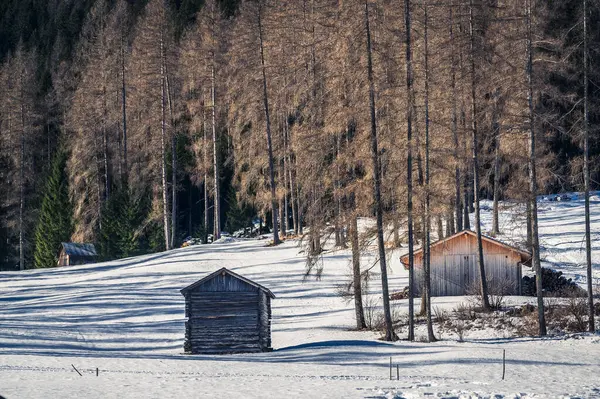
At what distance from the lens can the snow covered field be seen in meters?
20.7

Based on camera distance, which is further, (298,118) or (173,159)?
(173,159)

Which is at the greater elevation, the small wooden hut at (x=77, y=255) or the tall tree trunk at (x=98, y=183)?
the tall tree trunk at (x=98, y=183)

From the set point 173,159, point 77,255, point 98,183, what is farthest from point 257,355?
point 98,183

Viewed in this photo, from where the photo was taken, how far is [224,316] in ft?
101

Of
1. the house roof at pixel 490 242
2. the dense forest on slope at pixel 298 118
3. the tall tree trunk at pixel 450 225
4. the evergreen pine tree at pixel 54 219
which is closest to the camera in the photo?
the dense forest on slope at pixel 298 118

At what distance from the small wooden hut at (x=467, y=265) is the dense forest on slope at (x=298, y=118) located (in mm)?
1687

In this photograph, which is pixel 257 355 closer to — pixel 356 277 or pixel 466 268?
pixel 356 277

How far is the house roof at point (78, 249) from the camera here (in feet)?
189

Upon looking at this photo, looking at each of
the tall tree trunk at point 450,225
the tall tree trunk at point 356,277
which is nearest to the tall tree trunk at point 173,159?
the tall tree trunk at point 450,225

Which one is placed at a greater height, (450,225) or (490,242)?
(450,225)

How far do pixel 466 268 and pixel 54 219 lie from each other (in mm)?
36774

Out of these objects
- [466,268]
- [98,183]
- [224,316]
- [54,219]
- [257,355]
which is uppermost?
[98,183]

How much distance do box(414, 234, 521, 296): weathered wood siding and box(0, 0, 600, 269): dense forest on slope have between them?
5.84 ft

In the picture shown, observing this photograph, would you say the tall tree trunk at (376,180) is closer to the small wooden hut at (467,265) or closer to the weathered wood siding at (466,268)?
Result: the small wooden hut at (467,265)
